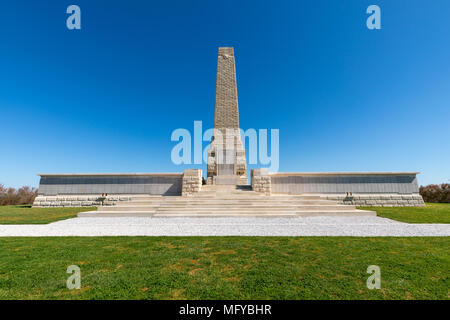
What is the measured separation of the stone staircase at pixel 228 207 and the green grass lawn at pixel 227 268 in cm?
487

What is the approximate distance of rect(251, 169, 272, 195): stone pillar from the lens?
13905 millimetres

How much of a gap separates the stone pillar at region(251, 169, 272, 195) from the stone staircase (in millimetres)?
1611

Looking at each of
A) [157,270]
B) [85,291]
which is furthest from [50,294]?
[157,270]

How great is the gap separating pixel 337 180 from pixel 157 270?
1563cm

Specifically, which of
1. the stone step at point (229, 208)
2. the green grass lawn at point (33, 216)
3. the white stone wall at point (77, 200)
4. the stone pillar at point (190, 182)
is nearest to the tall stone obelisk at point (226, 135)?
the stone pillar at point (190, 182)

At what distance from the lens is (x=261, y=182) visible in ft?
46.0

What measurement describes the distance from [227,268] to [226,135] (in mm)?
16848

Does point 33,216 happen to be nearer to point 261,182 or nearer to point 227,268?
point 227,268

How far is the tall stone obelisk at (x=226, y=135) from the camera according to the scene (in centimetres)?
1877

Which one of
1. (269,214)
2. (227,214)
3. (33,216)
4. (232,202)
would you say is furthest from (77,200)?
(269,214)

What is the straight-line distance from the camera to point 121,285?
2680 mm

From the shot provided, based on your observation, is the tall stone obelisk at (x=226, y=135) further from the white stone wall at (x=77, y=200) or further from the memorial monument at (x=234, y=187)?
the white stone wall at (x=77, y=200)
